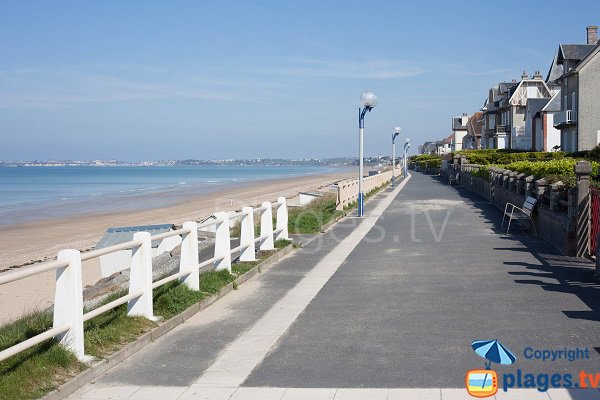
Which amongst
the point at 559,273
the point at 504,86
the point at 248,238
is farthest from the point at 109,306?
the point at 504,86

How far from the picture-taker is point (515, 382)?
5.79m

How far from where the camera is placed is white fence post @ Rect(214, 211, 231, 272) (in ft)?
35.4

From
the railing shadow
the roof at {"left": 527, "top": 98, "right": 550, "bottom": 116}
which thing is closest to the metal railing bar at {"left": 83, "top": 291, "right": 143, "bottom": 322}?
the railing shadow

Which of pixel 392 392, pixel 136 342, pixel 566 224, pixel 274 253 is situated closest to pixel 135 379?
pixel 136 342

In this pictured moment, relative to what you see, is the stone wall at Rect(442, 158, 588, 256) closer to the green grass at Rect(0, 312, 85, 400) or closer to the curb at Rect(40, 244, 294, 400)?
the curb at Rect(40, 244, 294, 400)

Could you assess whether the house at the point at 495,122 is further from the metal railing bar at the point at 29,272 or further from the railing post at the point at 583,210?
the metal railing bar at the point at 29,272

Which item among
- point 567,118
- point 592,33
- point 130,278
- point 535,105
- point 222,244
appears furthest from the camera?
point 535,105

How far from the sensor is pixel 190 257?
9367mm

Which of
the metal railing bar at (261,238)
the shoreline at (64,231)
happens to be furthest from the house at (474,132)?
the metal railing bar at (261,238)

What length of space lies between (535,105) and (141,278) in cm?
6361

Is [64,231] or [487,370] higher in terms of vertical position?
[487,370]

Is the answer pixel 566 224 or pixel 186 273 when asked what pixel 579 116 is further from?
pixel 186 273

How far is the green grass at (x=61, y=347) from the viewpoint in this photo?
559 cm

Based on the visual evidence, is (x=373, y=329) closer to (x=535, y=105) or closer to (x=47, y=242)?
(x=47, y=242)
